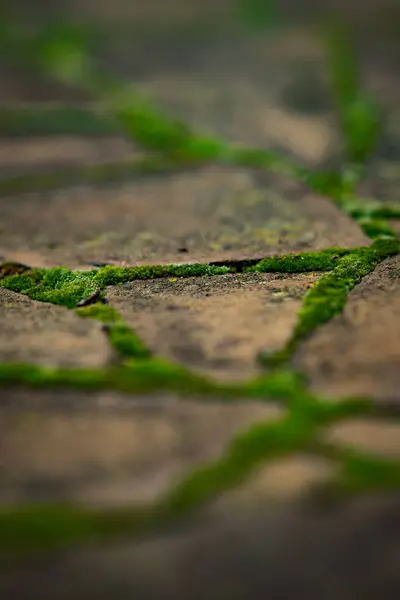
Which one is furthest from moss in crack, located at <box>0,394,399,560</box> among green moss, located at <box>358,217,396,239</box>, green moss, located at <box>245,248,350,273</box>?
green moss, located at <box>358,217,396,239</box>

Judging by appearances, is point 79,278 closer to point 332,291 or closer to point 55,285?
point 55,285

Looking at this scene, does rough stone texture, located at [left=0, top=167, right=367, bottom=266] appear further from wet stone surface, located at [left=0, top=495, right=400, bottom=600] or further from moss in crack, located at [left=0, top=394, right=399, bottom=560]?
wet stone surface, located at [left=0, top=495, right=400, bottom=600]

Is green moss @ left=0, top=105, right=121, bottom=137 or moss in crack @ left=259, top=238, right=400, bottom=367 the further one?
green moss @ left=0, top=105, right=121, bottom=137

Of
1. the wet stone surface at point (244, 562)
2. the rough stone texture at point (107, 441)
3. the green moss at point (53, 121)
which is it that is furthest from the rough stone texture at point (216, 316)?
the green moss at point (53, 121)

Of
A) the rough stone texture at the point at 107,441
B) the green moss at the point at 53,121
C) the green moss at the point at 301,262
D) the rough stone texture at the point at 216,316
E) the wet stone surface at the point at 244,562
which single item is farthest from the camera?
the green moss at the point at 53,121

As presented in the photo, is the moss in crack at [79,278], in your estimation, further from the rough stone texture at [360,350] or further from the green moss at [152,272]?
the rough stone texture at [360,350]

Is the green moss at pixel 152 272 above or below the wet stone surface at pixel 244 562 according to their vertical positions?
above
